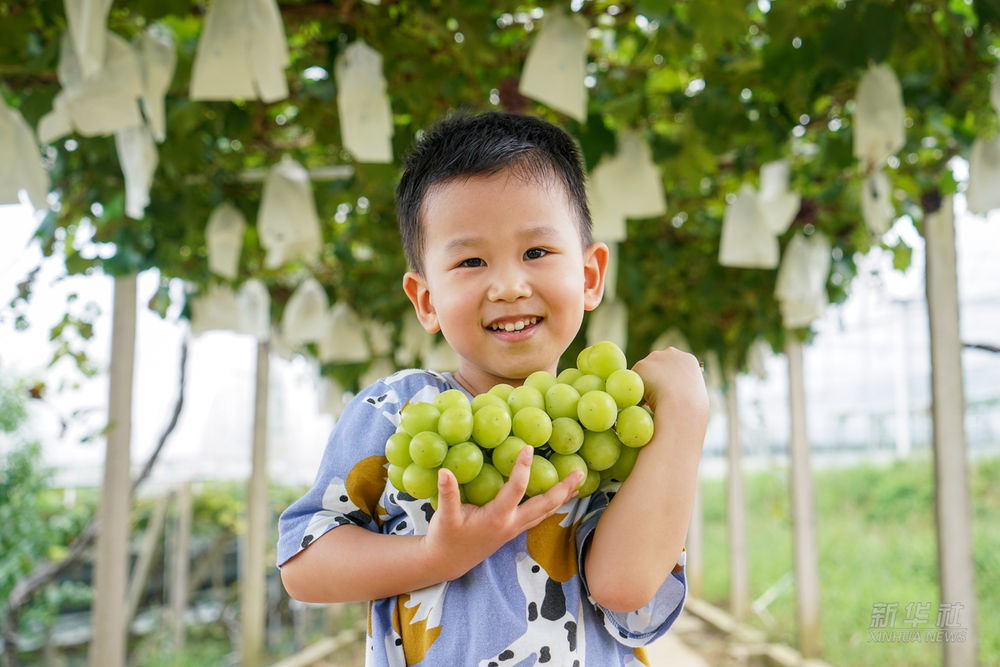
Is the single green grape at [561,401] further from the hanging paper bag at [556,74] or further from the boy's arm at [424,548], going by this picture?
the hanging paper bag at [556,74]

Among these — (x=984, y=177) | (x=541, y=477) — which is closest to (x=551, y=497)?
(x=541, y=477)

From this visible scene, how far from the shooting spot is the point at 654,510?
0.94 m

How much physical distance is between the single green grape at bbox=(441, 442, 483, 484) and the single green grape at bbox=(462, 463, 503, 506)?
0.02 m

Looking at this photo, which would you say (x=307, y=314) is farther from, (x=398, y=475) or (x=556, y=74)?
(x=398, y=475)

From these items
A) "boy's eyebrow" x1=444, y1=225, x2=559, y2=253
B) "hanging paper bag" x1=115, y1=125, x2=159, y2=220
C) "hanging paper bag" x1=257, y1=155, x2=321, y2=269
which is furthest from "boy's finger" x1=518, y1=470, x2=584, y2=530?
"hanging paper bag" x1=257, y1=155, x2=321, y2=269

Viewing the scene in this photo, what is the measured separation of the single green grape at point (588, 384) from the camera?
0.96m

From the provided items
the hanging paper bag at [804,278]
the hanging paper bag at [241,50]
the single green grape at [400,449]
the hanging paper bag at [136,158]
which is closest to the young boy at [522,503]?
the single green grape at [400,449]

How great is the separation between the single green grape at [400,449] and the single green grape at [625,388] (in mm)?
244

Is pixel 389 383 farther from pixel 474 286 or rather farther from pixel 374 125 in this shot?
pixel 374 125

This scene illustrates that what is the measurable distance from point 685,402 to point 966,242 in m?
8.55

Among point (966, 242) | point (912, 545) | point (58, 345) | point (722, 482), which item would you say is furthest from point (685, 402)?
point (722, 482)

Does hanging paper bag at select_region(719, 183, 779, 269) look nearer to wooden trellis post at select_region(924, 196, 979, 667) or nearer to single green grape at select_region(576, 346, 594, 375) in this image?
wooden trellis post at select_region(924, 196, 979, 667)

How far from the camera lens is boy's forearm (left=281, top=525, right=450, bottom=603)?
950 mm

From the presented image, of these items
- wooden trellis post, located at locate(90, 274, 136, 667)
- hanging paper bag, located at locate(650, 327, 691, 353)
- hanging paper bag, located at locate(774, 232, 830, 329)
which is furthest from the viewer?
hanging paper bag, located at locate(650, 327, 691, 353)
